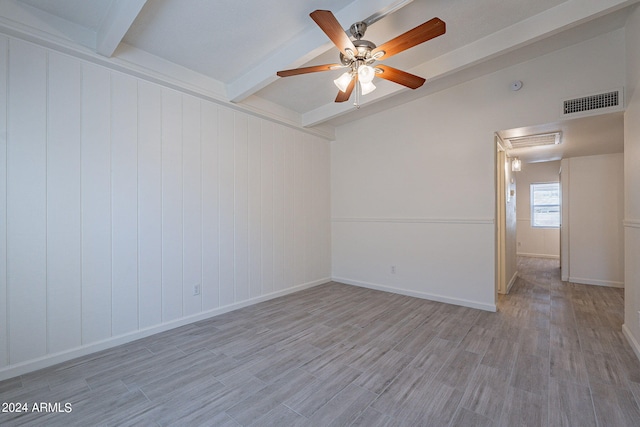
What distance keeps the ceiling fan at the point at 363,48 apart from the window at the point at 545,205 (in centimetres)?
726

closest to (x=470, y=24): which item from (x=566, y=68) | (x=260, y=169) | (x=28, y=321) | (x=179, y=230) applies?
(x=566, y=68)

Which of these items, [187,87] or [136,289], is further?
[187,87]

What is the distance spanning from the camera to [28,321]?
2148mm

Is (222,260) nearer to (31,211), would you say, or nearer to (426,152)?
(31,211)

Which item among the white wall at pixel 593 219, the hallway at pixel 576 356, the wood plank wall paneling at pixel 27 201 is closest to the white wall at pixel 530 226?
the white wall at pixel 593 219

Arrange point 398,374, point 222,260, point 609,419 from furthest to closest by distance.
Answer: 1. point 222,260
2. point 398,374
3. point 609,419

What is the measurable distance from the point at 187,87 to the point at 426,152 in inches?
126

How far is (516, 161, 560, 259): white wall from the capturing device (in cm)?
722

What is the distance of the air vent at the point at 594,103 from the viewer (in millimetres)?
2646

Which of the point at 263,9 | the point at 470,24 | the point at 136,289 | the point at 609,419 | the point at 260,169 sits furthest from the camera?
the point at 260,169

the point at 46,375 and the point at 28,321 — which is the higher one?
the point at 28,321

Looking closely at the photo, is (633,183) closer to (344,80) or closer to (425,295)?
(425,295)

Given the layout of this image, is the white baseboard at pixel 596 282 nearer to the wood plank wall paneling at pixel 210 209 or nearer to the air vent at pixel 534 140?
the air vent at pixel 534 140

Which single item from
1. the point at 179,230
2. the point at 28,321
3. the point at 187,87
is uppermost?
the point at 187,87
